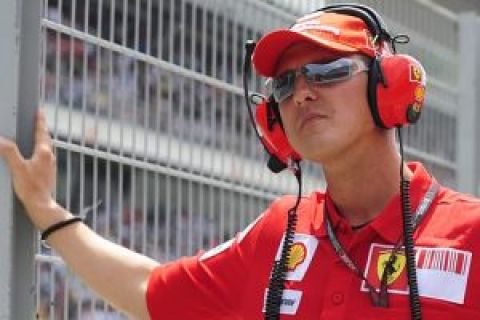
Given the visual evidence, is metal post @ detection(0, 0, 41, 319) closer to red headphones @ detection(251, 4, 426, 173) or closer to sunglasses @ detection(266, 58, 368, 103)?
red headphones @ detection(251, 4, 426, 173)

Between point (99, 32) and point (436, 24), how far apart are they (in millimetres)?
2435

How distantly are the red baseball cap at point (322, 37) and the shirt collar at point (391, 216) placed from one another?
346mm

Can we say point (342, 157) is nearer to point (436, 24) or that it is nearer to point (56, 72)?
point (56, 72)

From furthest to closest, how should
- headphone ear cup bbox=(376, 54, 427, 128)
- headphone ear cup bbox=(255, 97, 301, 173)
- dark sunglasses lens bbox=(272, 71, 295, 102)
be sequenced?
1. headphone ear cup bbox=(255, 97, 301, 173)
2. dark sunglasses lens bbox=(272, 71, 295, 102)
3. headphone ear cup bbox=(376, 54, 427, 128)

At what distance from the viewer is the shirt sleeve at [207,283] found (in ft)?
13.1

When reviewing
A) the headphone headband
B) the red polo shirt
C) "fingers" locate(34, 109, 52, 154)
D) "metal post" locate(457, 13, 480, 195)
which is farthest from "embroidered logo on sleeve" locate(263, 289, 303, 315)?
"metal post" locate(457, 13, 480, 195)

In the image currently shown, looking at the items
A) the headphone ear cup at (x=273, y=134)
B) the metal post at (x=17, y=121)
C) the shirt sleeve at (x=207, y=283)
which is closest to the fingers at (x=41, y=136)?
the metal post at (x=17, y=121)

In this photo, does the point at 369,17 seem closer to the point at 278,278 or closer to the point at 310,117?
the point at 310,117

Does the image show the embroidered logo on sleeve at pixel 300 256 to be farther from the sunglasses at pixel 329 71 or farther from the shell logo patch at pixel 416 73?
the shell logo patch at pixel 416 73

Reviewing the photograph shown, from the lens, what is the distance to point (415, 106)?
372 cm

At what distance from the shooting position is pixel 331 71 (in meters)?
3.63

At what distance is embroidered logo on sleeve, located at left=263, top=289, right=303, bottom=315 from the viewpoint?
367 centimetres

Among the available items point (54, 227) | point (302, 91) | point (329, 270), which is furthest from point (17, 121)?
point (329, 270)

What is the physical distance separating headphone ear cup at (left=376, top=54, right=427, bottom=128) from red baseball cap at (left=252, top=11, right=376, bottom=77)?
0.21 ft
